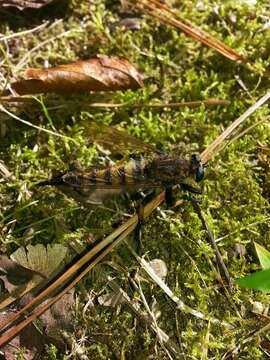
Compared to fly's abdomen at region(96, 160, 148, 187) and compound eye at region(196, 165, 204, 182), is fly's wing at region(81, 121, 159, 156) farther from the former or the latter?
compound eye at region(196, 165, 204, 182)

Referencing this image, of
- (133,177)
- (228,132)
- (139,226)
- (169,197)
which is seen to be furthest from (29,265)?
(228,132)

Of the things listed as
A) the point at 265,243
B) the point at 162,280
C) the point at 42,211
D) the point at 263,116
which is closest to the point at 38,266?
the point at 42,211

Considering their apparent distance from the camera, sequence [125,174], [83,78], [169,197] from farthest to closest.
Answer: [83,78]
[169,197]
[125,174]

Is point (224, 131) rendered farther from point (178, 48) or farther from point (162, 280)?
point (162, 280)

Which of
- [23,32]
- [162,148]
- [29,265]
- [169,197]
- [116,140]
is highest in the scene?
[23,32]

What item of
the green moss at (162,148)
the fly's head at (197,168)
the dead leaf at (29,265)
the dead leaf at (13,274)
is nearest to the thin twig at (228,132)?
the green moss at (162,148)

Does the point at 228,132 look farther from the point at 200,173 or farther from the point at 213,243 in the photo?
the point at 213,243

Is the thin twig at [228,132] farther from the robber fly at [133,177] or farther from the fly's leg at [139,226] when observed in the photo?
the fly's leg at [139,226]
